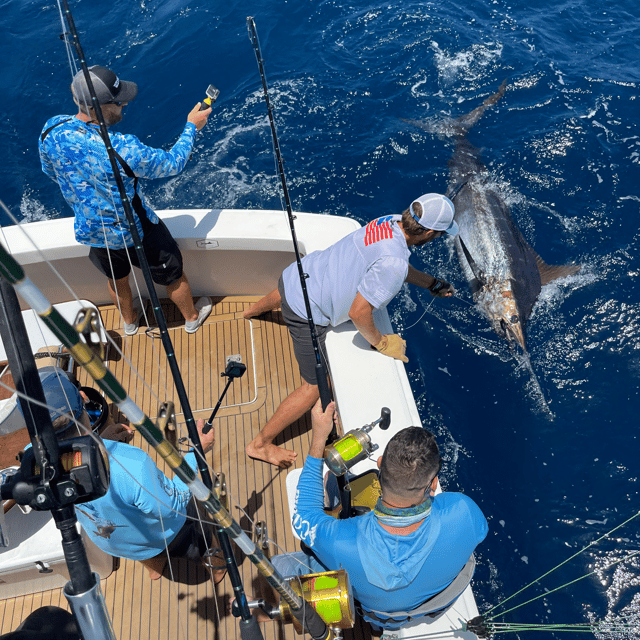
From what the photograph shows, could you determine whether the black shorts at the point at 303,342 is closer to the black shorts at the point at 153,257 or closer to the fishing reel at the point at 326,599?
the black shorts at the point at 153,257

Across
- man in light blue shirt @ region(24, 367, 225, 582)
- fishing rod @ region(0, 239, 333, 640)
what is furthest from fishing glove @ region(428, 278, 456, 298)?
fishing rod @ region(0, 239, 333, 640)

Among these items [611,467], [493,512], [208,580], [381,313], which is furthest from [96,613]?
[611,467]

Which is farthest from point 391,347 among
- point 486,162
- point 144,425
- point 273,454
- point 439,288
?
point 486,162

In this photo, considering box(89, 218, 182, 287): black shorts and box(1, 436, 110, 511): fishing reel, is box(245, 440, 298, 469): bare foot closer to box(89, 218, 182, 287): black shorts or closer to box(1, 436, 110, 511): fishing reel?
box(89, 218, 182, 287): black shorts

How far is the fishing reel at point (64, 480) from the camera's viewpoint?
1.17 m

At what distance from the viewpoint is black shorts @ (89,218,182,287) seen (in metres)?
→ 3.30

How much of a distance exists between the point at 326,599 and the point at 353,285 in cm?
148

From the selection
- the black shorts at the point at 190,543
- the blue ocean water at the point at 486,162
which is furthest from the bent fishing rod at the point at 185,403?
the blue ocean water at the point at 486,162

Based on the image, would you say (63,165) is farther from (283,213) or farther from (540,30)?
(540,30)

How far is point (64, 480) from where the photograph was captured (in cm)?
118

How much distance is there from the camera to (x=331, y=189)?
6.09 meters

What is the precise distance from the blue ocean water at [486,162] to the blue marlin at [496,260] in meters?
0.13

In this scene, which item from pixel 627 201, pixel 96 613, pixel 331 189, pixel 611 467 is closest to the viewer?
pixel 96 613

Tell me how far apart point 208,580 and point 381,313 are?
165 cm
